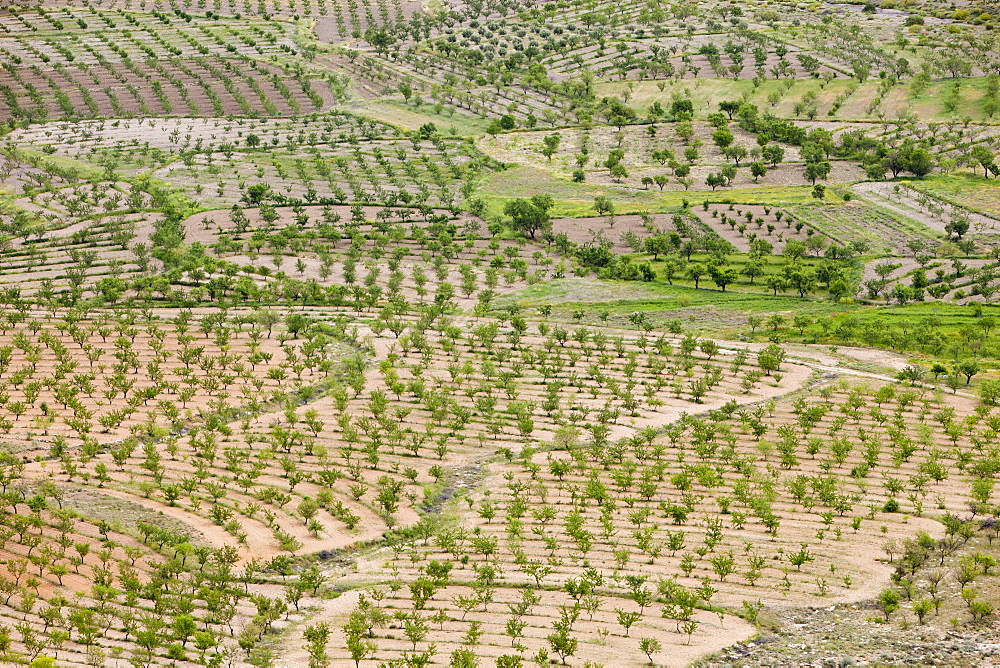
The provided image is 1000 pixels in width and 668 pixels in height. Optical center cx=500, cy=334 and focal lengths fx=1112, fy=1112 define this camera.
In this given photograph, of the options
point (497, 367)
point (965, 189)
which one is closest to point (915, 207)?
point (965, 189)

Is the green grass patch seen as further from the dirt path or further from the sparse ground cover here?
the dirt path

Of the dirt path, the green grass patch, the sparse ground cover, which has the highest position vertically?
the green grass patch

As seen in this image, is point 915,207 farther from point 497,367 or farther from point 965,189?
point 497,367

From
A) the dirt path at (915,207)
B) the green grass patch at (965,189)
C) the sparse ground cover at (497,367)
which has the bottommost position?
the sparse ground cover at (497,367)

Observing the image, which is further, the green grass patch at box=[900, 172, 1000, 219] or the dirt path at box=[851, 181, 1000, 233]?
the green grass patch at box=[900, 172, 1000, 219]

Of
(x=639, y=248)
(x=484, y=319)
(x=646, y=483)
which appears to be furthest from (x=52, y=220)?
(x=646, y=483)

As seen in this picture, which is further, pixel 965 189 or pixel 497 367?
pixel 965 189

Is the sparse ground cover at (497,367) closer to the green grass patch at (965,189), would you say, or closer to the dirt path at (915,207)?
the dirt path at (915,207)

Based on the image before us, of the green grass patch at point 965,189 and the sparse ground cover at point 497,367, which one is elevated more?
the green grass patch at point 965,189

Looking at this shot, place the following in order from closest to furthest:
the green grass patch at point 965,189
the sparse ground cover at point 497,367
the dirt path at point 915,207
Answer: the sparse ground cover at point 497,367 < the dirt path at point 915,207 < the green grass patch at point 965,189

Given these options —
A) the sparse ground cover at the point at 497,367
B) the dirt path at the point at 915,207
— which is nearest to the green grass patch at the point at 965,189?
the sparse ground cover at the point at 497,367

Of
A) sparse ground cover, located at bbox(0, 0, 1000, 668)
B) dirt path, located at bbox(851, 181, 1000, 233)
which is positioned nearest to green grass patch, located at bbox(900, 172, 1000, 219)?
sparse ground cover, located at bbox(0, 0, 1000, 668)
